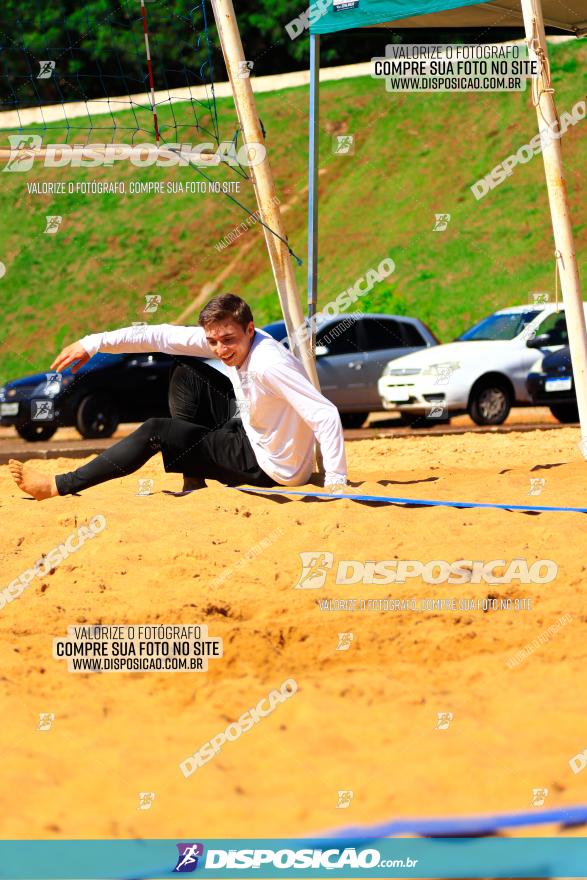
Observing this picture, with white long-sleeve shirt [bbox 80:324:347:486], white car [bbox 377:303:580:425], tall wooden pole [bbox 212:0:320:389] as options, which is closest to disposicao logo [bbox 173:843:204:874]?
white long-sleeve shirt [bbox 80:324:347:486]

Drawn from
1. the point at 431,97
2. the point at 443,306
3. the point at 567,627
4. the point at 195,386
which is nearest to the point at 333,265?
the point at 443,306

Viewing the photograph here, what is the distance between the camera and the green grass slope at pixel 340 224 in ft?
100

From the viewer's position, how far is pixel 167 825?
3.36 m

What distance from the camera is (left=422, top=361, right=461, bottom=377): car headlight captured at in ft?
52.6

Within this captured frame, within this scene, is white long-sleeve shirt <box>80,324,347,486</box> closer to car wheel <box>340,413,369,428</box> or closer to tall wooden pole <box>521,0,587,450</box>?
tall wooden pole <box>521,0,587,450</box>

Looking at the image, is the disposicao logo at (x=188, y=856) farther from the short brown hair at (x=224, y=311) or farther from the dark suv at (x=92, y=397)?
the dark suv at (x=92, y=397)

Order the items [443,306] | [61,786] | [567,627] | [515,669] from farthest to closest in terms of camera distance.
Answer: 1. [443,306]
2. [567,627]
3. [515,669]
4. [61,786]

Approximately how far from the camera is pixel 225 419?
7.37 m

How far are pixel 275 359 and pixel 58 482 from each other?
1.58 m

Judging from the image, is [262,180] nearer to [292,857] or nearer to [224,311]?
[224,311]

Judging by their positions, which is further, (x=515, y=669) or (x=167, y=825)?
(x=515, y=669)

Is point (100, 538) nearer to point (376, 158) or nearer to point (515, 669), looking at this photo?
point (515, 669)

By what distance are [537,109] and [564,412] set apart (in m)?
8.32

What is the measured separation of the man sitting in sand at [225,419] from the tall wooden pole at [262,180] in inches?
46.6
